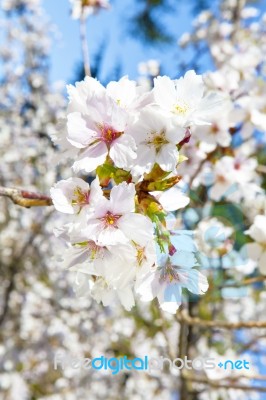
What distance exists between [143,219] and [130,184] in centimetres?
5

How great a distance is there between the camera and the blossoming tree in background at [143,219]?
625mm

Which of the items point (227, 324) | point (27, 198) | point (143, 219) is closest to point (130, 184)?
point (143, 219)

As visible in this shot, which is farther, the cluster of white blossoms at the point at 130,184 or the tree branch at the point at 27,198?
the tree branch at the point at 27,198

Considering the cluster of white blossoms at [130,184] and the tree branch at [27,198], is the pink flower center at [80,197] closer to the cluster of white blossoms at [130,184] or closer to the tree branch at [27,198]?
the cluster of white blossoms at [130,184]

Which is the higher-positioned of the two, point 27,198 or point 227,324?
point 27,198

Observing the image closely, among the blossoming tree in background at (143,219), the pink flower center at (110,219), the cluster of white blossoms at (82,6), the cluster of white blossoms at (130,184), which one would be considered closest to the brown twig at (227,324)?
the blossoming tree in background at (143,219)

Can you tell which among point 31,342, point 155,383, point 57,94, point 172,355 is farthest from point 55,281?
point 172,355

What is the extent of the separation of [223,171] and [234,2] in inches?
140

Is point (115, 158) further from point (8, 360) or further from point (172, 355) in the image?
point (8, 360)

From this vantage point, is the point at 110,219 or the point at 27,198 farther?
the point at 27,198

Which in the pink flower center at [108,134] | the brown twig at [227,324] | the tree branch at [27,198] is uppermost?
the pink flower center at [108,134]

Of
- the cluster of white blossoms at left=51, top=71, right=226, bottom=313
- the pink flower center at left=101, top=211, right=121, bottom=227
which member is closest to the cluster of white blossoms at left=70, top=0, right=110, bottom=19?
the cluster of white blossoms at left=51, top=71, right=226, bottom=313

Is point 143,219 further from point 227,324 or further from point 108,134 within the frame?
point 227,324

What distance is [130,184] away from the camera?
598 mm
